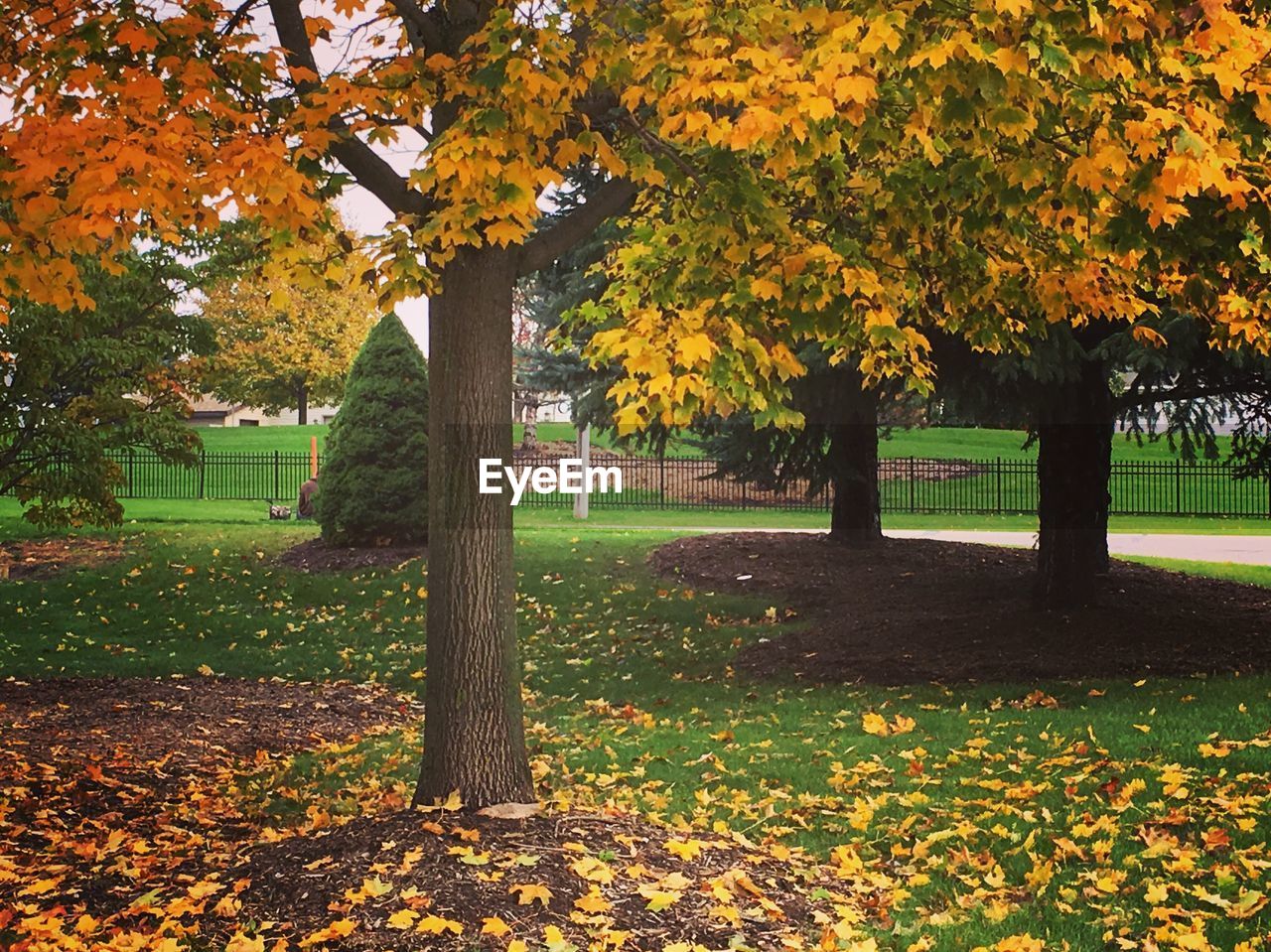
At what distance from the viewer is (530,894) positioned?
527cm

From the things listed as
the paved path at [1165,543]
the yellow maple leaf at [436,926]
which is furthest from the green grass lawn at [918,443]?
the yellow maple leaf at [436,926]

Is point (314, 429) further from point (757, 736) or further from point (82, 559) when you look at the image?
point (757, 736)

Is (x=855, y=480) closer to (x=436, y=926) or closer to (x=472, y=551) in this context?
(x=472, y=551)

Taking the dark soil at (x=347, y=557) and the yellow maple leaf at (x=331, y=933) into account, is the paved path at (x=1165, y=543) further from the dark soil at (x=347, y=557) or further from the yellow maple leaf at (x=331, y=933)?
the yellow maple leaf at (x=331, y=933)

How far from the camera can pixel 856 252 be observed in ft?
22.5

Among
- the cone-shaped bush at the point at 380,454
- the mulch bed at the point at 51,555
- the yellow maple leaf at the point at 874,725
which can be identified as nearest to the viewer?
the yellow maple leaf at the point at 874,725

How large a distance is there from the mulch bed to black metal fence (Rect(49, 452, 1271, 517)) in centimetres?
1135

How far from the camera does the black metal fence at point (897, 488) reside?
1264 inches

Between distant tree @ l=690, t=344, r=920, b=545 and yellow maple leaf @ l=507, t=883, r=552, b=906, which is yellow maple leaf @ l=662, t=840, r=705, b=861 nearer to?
yellow maple leaf @ l=507, t=883, r=552, b=906

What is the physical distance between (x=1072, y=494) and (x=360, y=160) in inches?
343

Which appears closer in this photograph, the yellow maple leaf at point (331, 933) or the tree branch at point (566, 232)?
the yellow maple leaf at point (331, 933)

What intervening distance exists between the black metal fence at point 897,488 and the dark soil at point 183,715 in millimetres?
19086

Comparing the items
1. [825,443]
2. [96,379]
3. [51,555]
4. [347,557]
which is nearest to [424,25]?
[96,379]

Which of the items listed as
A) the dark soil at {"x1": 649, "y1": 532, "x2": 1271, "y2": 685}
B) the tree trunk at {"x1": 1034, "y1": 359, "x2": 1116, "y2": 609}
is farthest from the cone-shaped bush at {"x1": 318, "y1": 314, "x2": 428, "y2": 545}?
the tree trunk at {"x1": 1034, "y1": 359, "x2": 1116, "y2": 609}
